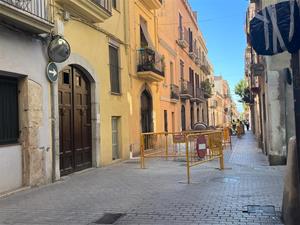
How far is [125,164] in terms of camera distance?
14.6 m

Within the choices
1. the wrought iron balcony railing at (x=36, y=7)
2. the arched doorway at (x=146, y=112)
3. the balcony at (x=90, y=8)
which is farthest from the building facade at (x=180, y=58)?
Result: the wrought iron balcony railing at (x=36, y=7)

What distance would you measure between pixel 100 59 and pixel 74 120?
2612 mm

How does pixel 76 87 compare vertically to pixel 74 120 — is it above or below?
above

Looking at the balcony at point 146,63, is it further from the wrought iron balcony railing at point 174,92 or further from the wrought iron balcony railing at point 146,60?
the wrought iron balcony railing at point 174,92

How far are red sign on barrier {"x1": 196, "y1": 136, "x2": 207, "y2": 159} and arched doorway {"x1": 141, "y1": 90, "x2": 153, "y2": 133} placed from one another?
25.4 feet

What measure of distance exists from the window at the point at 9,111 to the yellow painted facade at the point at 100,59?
2.13 metres

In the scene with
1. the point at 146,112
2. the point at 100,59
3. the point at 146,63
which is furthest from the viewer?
the point at 146,112

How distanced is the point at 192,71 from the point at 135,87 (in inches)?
722

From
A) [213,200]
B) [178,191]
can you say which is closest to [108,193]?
[178,191]

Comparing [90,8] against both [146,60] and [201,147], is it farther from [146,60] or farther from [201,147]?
[146,60]

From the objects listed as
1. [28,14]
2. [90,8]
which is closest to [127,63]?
[90,8]

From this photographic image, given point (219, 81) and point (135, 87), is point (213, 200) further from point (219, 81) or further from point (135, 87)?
point (219, 81)

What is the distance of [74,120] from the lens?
12422mm

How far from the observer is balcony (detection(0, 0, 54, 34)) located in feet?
27.0
